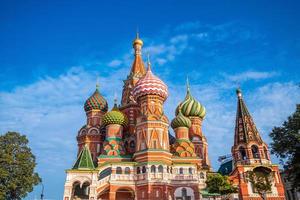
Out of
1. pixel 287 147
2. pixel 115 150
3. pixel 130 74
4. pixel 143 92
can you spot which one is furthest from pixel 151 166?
pixel 130 74

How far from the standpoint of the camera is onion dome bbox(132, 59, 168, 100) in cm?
3972

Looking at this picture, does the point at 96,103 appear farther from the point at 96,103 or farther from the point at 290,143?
the point at 290,143

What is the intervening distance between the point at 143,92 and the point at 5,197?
19710 mm

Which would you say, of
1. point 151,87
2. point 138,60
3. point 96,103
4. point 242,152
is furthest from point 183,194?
point 138,60

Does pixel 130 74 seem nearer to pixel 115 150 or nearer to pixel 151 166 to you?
pixel 115 150

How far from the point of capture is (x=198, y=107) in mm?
47531

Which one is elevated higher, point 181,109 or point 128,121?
point 181,109

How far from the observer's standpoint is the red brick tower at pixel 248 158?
3641 cm

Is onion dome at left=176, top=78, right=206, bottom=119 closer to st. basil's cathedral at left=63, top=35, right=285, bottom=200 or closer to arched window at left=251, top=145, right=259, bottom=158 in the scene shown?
st. basil's cathedral at left=63, top=35, right=285, bottom=200

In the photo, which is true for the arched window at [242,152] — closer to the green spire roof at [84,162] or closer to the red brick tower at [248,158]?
the red brick tower at [248,158]

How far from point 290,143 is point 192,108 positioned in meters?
24.8

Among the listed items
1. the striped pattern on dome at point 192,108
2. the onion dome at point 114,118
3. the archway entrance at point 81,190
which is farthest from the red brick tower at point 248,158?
the archway entrance at point 81,190

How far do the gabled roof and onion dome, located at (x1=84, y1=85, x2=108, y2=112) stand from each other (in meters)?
19.9

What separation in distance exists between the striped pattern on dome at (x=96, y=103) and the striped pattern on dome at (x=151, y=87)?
26.6 ft
